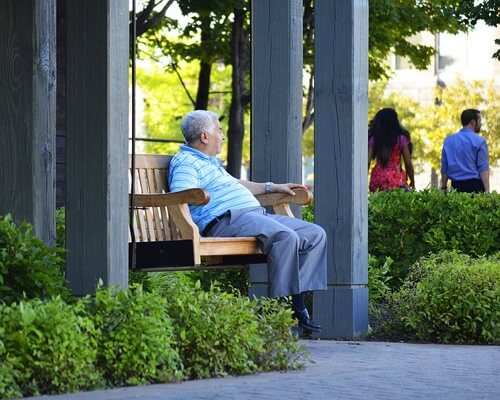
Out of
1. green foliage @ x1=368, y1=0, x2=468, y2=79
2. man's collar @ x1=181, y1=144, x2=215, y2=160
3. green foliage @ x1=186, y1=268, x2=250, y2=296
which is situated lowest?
green foliage @ x1=186, y1=268, x2=250, y2=296

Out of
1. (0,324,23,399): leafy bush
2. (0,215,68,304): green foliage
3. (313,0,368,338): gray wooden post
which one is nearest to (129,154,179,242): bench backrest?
(313,0,368,338): gray wooden post

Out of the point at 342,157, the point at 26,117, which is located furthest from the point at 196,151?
the point at 26,117

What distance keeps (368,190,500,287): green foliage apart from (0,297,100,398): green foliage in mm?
6782

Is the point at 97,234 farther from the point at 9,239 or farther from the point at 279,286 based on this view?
the point at 279,286

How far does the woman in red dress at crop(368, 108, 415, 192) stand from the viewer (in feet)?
48.4

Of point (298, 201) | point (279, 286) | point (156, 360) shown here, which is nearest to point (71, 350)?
point (156, 360)

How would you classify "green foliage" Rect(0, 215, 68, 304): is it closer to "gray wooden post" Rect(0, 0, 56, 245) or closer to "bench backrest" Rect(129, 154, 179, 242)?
"gray wooden post" Rect(0, 0, 56, 245)

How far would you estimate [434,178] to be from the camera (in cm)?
5603

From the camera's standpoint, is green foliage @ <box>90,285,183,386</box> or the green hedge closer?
the green hedge

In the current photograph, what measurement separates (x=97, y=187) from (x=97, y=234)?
233 mm

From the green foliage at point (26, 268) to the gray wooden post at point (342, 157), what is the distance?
2.99m

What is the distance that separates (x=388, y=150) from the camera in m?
14.8

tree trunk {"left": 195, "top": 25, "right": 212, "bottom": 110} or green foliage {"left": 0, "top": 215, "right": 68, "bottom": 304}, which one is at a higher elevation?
tree trunk {"left": 195, "top": 25, "right": 212, "bottom": 110}

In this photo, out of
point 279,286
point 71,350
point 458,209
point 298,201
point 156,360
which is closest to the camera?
point 71,350
